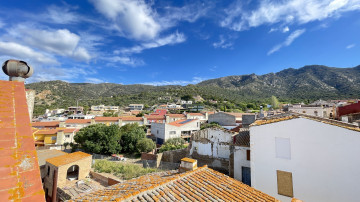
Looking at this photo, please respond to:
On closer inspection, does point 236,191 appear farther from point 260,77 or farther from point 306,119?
point 260,77

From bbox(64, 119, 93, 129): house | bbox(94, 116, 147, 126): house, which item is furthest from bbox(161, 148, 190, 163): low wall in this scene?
bbox(64, 119, 93, 129): house

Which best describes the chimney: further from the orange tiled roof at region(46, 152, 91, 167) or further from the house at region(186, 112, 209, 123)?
the house at region(186, 112, 209, 123)

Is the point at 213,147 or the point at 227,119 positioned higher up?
the point at 227,119

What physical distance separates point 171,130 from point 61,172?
80.8 ft

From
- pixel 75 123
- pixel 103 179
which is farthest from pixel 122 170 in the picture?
pixel 75 123

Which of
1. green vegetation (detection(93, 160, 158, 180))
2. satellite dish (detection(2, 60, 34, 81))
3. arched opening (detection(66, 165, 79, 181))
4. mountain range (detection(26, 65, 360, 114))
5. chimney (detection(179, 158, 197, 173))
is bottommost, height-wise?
arched opening (detection(66, 165, 79, 181))

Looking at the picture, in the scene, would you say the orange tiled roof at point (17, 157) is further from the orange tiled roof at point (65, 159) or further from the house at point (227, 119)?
the house at point (227, 119)

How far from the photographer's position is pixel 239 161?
1426 centimetres

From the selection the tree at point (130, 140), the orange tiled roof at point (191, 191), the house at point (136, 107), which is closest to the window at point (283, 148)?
the orange tiled roof at point (191, 191)

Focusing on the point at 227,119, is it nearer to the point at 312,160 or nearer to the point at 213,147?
the point at 213,147

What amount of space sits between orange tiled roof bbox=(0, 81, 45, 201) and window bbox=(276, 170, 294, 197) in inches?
442

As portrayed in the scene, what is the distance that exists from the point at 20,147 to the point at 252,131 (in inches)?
437

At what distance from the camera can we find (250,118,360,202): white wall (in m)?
8.14

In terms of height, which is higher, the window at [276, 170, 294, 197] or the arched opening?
the window at [276, 170, 294, 197]
